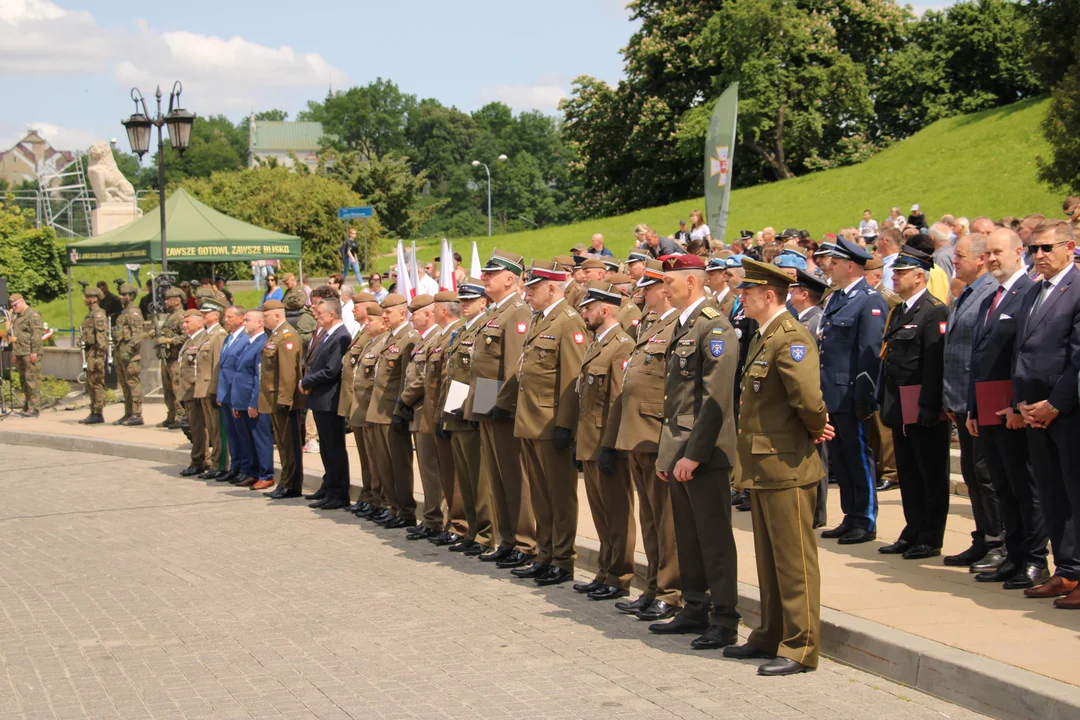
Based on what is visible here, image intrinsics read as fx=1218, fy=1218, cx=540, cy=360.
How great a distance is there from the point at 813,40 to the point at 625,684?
174 ft

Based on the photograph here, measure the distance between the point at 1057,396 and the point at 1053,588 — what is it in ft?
4.08

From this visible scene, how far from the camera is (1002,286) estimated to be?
7.92 metres

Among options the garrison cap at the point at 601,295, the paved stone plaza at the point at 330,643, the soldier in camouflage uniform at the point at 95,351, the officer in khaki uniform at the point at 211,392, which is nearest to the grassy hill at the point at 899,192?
the soldier in camouflage uniform at the point at 95,351

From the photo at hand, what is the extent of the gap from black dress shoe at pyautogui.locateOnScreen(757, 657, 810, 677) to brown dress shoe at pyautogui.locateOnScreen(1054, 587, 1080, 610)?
175 centimetres

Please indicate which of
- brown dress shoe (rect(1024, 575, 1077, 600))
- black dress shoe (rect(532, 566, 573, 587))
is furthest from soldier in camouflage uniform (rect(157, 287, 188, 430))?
brown dress shoe (rect(1024, 575, 1077, 600))

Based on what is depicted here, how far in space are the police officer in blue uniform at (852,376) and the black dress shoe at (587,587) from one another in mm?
2092

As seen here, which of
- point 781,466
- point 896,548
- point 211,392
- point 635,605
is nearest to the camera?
point 781,466

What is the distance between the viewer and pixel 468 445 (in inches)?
406

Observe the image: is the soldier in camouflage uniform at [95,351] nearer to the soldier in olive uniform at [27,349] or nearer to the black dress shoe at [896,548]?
the soldier in olive uniform at [27,349]

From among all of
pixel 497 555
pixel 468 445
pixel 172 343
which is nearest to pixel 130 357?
pixel 172 343

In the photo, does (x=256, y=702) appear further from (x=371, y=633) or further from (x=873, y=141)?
(x=873, y=141)

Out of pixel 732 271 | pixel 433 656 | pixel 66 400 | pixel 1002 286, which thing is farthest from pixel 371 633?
pixel 66 400

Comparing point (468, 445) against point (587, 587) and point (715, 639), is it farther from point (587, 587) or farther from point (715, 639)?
point (715, 639)

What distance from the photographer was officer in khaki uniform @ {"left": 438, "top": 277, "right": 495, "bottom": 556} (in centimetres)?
1027
